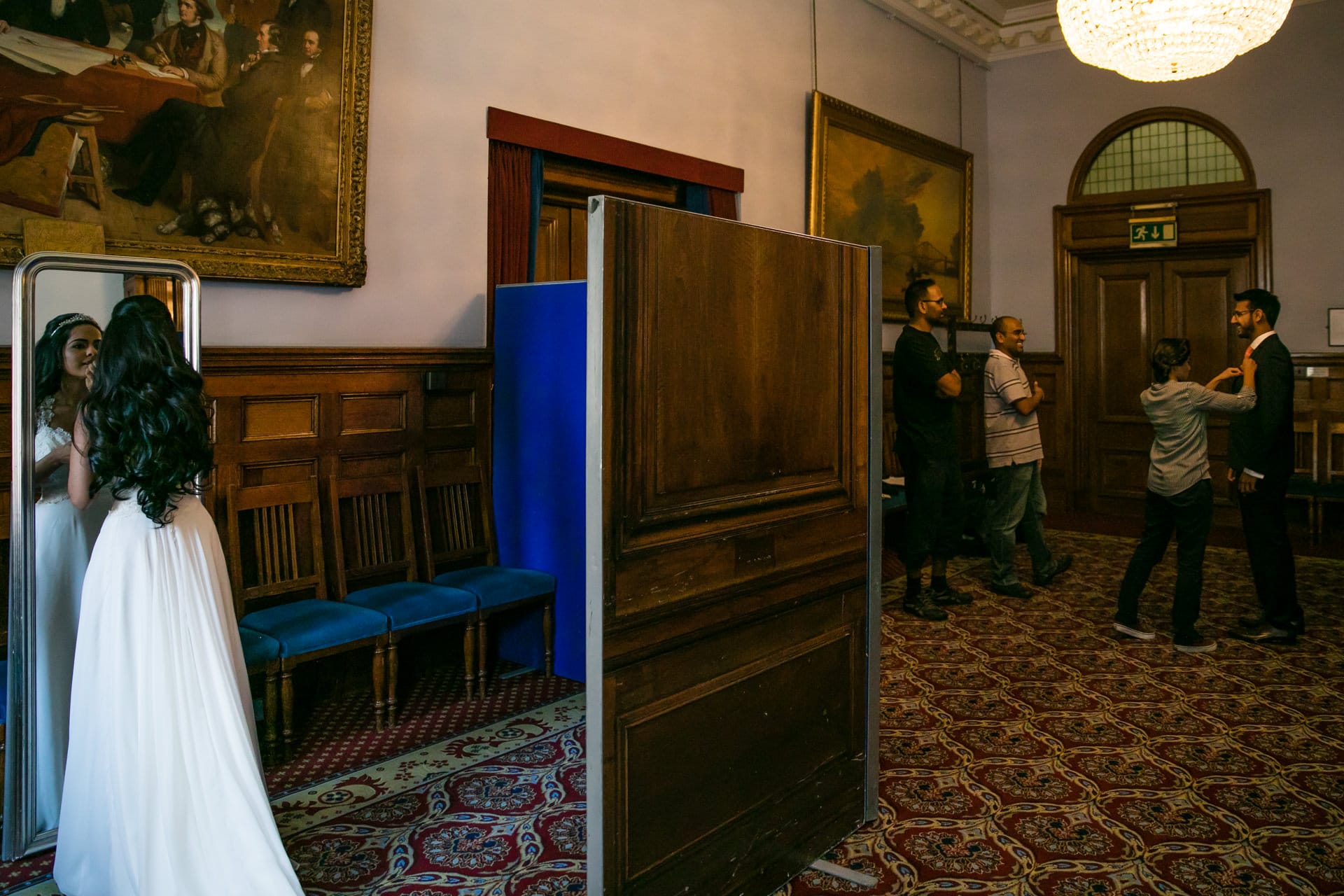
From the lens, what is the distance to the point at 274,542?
4492mm

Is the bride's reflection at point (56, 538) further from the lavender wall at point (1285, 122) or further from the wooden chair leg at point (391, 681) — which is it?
the lavender wall at point (1285, 122)

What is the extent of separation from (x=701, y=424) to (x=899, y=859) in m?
1.61

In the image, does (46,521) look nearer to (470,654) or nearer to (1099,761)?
(470,654)

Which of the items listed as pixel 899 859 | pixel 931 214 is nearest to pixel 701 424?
pixel 899 859

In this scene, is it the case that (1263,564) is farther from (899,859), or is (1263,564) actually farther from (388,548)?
(388,548)

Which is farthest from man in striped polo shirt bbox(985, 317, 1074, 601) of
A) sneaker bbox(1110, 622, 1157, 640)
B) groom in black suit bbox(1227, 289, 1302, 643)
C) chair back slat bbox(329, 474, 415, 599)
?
chair back slat bbox(329, 474, 415, 599)

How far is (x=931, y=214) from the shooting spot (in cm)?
959

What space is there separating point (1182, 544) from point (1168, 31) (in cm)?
278

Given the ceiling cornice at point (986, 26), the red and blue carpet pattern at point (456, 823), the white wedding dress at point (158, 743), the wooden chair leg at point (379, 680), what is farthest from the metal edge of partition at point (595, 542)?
the ceiling cornice at point (986, 26)

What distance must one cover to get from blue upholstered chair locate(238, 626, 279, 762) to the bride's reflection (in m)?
0.67

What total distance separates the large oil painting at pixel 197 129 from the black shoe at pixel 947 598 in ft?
13.0

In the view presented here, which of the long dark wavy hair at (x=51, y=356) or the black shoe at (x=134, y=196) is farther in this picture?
the black shoe at (x=134, y=196)

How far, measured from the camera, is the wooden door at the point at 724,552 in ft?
7.80

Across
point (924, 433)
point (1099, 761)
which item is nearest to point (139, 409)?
point (1099, 761)
